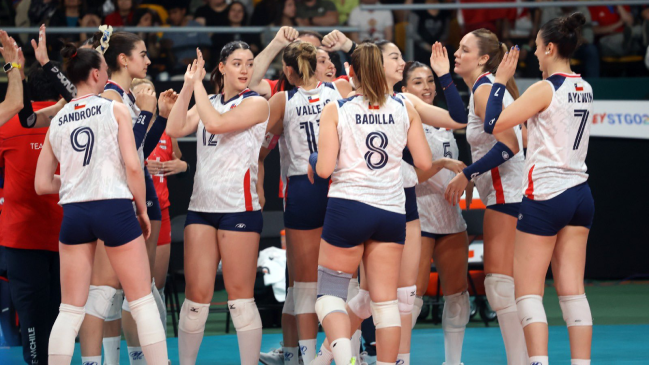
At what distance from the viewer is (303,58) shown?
4.76 m

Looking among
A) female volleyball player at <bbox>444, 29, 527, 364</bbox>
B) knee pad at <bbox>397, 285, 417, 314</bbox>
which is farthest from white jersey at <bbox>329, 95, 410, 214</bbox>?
female volleyball player at <bbox>444, 29, 527, 364</bbox>

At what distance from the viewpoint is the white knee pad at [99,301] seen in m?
4.37

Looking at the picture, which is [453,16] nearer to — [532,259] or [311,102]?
[311,102]

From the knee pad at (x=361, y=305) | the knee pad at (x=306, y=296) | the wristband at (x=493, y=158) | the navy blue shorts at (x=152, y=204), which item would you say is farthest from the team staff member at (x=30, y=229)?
the wristband at (x=493, y=158)

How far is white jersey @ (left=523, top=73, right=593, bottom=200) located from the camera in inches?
163

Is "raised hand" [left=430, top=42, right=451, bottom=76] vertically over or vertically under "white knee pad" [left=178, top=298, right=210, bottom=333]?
over

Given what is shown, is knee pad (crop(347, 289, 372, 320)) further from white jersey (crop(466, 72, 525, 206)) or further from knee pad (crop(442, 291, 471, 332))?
white jersey (crop(466, 72, 525, 206))

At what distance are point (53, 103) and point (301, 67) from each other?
159 centimetres

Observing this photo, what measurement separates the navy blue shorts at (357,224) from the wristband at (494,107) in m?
0.74

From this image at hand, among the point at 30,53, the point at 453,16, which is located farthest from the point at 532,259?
the point at 30,53

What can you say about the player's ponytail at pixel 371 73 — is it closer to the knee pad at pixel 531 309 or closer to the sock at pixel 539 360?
the knee pad at pixel 531 309

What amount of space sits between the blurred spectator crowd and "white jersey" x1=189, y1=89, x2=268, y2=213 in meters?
3.96

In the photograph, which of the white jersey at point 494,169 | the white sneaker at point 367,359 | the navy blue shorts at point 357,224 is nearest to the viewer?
the navy blue shorts at point 357,224

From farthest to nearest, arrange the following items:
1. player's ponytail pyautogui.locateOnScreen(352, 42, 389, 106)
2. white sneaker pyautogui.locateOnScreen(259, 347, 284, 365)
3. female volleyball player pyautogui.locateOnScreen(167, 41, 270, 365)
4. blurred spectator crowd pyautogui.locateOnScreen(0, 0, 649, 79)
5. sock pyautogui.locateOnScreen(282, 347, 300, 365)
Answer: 1. blurred spectator crowd pyautogui.locateOnScreen(0, 0, 649, 79)
2. white sneaker pyautogui.locateOnScreen(259, 347, 284, 365)
3. sock pyautogui.locateOnScreen(282, 347, 300, 365)
4. female volleyball player pyautogui.locateOnScreen(167, 41, 270, 365)
5. player's ponytail pyautogui.locateOnScreen(352, 42, 389, 106)
